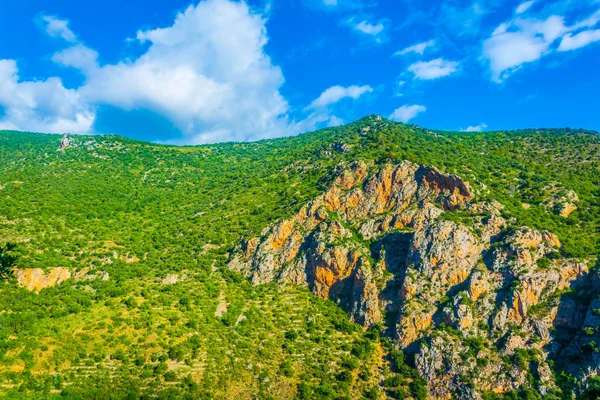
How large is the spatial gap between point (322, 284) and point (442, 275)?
2522 centimetres

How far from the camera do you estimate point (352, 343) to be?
→ 68.2 metres

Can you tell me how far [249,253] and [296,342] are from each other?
1153 inches

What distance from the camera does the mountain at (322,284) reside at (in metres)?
58.7

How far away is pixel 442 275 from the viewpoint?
238ft

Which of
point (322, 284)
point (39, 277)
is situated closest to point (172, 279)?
point (39, 277)

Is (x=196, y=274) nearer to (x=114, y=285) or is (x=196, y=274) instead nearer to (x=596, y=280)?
(x=114, y=285)

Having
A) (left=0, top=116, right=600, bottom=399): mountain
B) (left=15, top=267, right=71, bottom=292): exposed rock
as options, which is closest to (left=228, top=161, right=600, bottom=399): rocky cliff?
(left=0, top=116, right=600, bottom=399): mountain

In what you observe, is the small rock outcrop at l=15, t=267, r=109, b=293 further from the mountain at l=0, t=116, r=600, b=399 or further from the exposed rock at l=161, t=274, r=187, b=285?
the exposed rock at l=161, t=274, r=187, b=285

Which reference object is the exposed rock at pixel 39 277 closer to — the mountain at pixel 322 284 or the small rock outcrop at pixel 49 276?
the small rock outcrop at pixel 49 276

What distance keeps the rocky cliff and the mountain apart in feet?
1.03

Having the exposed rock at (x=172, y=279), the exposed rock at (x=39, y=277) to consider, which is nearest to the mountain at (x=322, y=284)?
the exposed rock at (x=39, y=277)

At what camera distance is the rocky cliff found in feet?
195

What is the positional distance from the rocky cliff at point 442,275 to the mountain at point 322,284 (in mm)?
315

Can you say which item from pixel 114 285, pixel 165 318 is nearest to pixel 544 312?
pixel 165 318
